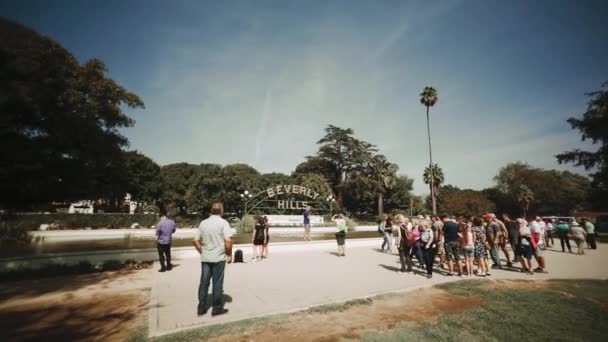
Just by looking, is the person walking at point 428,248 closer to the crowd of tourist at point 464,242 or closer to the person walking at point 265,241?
the crowd of tourist at point 464,242

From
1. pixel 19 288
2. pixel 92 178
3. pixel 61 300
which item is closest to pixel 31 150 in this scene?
pixel 92 178

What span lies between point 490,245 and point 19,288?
15.5 m

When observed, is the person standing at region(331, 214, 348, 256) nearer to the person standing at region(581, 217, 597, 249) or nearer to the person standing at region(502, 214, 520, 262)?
the person standing at region(502, 214, 520, 262)

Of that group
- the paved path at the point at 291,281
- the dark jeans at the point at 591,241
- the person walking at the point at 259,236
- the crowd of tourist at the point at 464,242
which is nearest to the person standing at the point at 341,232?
the paved path at the point at 291,281

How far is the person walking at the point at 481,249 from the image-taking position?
28.2ft

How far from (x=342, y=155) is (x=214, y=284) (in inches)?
1986

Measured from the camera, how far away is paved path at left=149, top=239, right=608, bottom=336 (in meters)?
5.21

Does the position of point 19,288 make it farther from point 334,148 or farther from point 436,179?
point 436,179

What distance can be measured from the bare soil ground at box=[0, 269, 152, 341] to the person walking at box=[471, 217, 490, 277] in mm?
9793

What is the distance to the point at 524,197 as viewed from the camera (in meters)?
50.2

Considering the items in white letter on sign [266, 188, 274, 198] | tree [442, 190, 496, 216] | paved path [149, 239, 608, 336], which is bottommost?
paved path [149, 239, 608, 336]

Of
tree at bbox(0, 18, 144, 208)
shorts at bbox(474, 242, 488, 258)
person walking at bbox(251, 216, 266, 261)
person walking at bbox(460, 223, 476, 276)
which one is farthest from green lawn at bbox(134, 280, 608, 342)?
tree at bbox(0, 18, 144, 208)

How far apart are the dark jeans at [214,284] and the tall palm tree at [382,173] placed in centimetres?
4835

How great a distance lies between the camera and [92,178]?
1002cm
